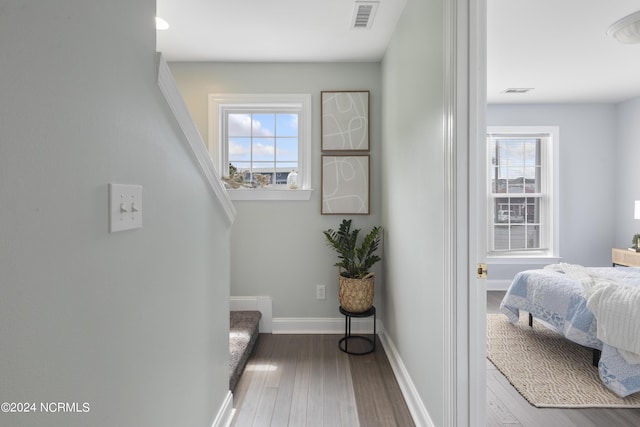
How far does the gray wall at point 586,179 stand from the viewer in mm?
4660

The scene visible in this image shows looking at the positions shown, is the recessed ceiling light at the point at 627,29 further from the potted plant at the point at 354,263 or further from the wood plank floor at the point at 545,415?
the wood plank floor at the point at 545,415

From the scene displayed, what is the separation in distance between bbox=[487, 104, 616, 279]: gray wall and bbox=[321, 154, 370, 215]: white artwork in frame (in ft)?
→ 10.1

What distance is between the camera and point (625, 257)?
419 centimetres

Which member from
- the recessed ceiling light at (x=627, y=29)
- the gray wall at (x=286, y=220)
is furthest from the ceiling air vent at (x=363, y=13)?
the recessed ceiling light at (x=627, y=29)

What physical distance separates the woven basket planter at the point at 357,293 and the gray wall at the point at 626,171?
4.07 meters

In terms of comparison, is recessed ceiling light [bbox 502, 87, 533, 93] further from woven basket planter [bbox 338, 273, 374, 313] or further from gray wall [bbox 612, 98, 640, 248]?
woven basket planter [bbox 338, 273, 374, 313]

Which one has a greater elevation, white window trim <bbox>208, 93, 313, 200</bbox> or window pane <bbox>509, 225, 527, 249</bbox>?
white window trim <bbox>208, 93, 313, 200</bbox>

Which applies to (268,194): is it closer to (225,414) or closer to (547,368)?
(225,414)

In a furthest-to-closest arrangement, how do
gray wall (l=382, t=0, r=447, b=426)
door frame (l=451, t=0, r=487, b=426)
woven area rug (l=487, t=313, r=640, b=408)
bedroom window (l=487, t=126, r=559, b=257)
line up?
bedroom window (l=487, t=126, r=559, b=257) → woven area rug (l=487, t=313, r=640, b=408) → gray wall (l=382, t=0, r=447, b=426) → door frame (l=451, t=0, r=487, b=426)

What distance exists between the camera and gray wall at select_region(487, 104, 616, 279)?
15.3ft

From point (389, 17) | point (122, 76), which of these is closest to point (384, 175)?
point (389, 17)

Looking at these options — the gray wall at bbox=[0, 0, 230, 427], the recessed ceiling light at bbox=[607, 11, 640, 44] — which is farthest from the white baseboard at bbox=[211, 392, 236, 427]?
the recessed ceiling light at bbox=[607, 11, 640, 44]

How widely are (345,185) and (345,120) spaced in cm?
59

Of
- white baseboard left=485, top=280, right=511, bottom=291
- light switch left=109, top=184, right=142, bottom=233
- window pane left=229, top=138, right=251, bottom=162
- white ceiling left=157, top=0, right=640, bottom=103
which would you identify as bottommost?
white baseboard left=485, top=280, right=511, bottom=291
